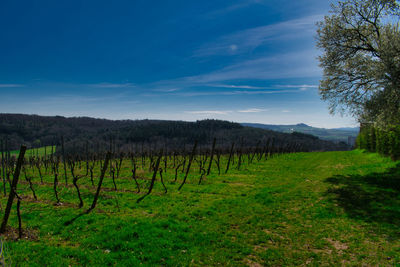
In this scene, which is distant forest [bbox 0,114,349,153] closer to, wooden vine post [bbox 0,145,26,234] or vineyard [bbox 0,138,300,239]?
vineyard [bbox 0,138,300,239]

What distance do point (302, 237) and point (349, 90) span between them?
617 inches

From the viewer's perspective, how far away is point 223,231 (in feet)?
27.0

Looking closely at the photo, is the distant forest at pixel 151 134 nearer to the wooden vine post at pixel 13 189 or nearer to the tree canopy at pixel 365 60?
the tree canopy at pixel 365 60

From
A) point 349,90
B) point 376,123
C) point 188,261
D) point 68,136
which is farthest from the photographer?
point 68,136

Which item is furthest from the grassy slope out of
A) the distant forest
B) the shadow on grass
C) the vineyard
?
the distant forest

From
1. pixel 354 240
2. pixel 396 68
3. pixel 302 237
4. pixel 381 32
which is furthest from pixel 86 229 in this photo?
pixel 381 32

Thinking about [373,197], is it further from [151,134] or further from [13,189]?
[151,134]

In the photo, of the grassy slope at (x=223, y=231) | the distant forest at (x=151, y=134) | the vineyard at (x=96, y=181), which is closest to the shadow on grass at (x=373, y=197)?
the grassy slope at (x=223, y=231)

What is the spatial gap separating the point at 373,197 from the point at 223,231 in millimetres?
9560

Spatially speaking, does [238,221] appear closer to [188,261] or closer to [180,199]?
[188,261]

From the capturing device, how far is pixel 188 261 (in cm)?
613

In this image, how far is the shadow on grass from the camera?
9.03 m

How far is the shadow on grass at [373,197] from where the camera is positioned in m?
9.03

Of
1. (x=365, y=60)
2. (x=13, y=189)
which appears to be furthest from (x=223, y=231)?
(x=365, y=60)
